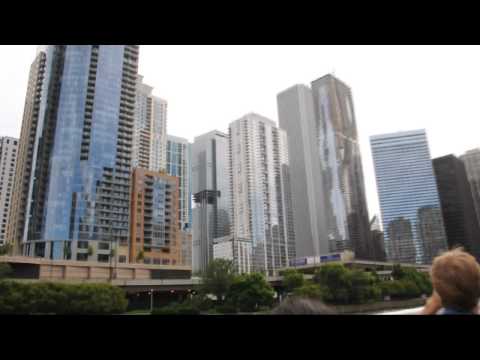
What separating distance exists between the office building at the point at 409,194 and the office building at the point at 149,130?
3114cm

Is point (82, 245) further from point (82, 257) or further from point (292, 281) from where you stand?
point (292, 281)

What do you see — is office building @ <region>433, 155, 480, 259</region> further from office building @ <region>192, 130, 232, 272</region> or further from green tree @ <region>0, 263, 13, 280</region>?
office building @ <region>192, 130, 232, 272</region>

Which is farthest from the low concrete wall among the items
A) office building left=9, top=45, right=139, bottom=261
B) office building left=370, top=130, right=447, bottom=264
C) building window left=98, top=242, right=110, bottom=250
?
office building left=9, top=45, right=139, bottom=261

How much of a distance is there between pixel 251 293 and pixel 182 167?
4012 cm

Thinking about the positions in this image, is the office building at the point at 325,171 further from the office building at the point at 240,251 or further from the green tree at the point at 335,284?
the green tree at the point at 335,284

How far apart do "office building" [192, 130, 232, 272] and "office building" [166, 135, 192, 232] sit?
29.0ft

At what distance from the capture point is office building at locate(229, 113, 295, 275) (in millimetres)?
56531

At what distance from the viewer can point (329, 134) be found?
69.3m

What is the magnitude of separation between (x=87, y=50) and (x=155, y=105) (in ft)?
73.2

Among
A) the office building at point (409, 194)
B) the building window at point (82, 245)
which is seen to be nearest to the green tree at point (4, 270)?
the building window at point (82, 245)
